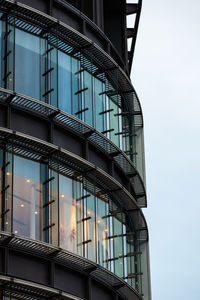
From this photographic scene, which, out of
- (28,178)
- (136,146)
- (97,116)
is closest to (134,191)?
(136,146)

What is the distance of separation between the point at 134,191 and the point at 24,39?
10.3 meters

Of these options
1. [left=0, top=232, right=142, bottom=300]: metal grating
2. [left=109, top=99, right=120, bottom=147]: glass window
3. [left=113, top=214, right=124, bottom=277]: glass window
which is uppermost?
[left=109, top=99, right=120, bottom=147]: glass window

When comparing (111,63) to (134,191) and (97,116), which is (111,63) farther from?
(134,191)

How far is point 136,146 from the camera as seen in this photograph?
42188 mm

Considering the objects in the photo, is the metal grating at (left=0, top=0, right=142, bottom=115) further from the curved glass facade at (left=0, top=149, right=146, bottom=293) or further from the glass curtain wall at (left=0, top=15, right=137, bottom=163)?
the curved glass facade at (left=0, top=149, right=146, bottom=293)

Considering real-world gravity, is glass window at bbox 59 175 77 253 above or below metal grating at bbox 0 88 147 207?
below

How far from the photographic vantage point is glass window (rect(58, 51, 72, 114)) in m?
35.5

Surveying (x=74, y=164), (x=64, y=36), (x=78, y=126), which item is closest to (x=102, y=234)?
(x=74, y=164)

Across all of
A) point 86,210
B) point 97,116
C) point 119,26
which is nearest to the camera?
point 86,210

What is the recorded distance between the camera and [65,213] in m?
33.4

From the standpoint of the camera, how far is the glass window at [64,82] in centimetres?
3546

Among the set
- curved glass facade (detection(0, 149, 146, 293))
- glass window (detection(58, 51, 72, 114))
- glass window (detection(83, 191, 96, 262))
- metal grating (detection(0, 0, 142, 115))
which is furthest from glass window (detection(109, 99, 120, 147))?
glass window (detection(83, 191, 96, 262))

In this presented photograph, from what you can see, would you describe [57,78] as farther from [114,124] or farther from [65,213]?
[65,213]

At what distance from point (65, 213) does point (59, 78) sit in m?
6.04
